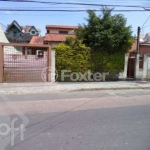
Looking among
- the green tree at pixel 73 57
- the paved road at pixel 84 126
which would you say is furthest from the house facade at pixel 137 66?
the paved road at pixel 84 126

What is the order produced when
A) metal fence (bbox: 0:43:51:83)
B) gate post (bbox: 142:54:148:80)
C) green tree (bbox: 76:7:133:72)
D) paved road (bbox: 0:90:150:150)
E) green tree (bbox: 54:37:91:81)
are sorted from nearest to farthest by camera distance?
paved road (bbox: 0:90:150:150) → metal fence (bbox: 0:43:51:83) → green tree (bbox: 54:37:91:81) → green tree (bbox: 76:7:133:72) → gate post (bbox: 142:54:148:80)

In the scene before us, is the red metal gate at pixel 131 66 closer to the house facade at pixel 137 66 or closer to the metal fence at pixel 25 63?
the house facade at pixel 137 66

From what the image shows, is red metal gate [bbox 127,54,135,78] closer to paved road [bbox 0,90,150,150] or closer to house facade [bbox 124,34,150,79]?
house facade [bbox 124,34,150,79]

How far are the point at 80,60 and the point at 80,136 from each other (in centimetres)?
917

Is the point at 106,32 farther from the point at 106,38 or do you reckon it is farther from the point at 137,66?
the point at 137,66

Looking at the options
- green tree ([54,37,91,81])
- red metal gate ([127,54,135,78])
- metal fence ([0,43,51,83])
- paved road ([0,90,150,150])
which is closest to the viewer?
paved road ([0,90,150,150])

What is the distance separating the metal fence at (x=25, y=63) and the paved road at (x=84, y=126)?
5226 mm

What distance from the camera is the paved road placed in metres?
3.77

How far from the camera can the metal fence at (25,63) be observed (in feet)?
38.3

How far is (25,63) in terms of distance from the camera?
1192 cm

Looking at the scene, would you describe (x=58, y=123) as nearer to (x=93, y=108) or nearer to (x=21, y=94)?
(x=93, y=108)

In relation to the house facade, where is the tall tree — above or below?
above

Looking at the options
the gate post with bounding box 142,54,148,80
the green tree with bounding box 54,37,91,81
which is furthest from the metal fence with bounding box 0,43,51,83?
the gate post with bounding box 142,54,148,80

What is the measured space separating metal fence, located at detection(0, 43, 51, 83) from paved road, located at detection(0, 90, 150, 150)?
523cm
